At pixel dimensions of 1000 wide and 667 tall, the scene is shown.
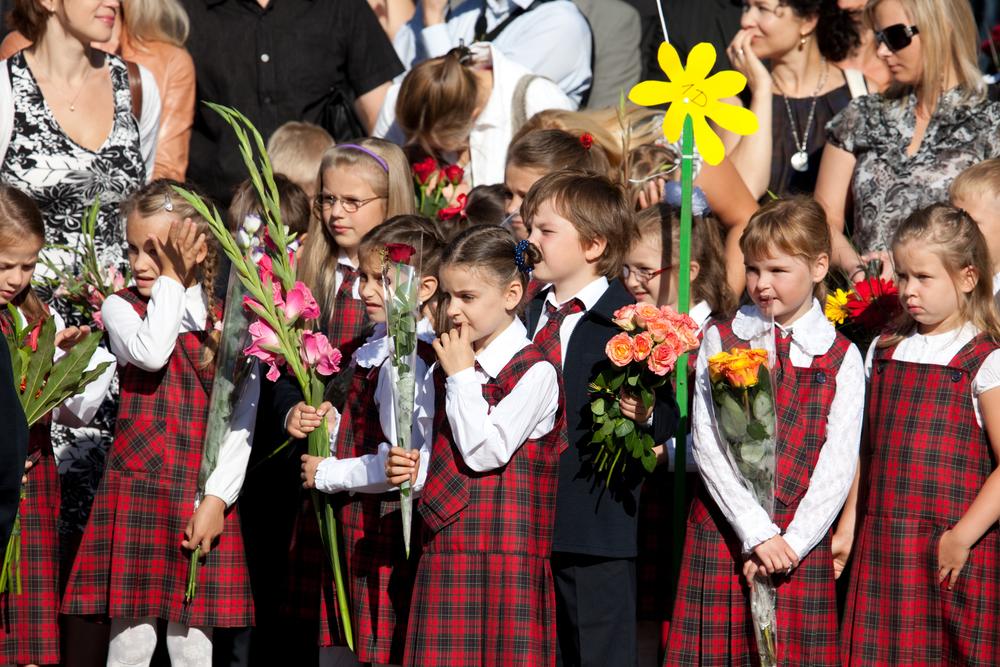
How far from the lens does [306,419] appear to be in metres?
4.79

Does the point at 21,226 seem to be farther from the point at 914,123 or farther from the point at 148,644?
the point at 914,123

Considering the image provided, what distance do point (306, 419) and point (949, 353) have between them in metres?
2.12

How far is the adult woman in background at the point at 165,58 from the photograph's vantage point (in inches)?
256

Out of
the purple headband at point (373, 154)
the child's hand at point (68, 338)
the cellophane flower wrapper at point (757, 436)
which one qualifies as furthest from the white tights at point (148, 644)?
the cellophane flower wrapper at point (757, 436)

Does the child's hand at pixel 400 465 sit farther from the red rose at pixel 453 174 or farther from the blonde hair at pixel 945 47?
the blonde hair at pixel 945 47

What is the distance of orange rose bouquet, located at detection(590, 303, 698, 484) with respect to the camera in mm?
4406

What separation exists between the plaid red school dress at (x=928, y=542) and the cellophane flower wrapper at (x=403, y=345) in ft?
5.07

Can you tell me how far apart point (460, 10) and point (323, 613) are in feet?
11.8

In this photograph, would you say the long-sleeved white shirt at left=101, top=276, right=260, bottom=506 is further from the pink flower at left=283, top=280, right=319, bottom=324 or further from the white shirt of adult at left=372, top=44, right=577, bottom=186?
the white shirt of adult at left=372, top=44, right=577, bottom=186

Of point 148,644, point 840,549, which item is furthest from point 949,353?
point 148,644

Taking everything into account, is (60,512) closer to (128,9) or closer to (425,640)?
(425,640)

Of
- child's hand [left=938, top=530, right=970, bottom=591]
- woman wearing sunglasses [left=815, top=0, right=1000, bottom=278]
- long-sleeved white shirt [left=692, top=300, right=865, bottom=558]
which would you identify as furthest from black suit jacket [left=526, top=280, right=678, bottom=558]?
woman wearing sunglasses [left=815, top=0, right=1000, bottom=278]

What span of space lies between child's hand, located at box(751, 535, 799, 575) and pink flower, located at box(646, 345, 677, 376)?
24.7 inches

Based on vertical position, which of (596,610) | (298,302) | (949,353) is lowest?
(596,610)
